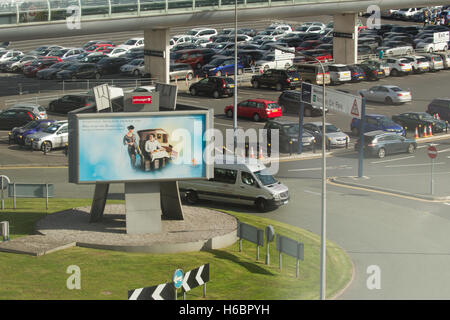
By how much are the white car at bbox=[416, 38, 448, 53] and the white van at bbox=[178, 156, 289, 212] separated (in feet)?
121

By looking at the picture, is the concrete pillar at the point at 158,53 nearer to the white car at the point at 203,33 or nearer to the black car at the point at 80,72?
the black car at the point at 80,72

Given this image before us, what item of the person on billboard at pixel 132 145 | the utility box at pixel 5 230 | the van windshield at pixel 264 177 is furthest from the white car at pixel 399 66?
the utility box at pixel 5 230

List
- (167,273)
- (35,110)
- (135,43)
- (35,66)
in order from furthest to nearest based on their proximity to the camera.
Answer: (135,43) < (35,66) < (35,110) < (167,273)

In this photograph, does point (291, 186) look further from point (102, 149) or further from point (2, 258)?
point (2, 258)

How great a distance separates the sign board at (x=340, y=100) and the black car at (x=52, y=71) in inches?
1050

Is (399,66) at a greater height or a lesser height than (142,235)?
greater

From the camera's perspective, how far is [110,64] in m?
55.4

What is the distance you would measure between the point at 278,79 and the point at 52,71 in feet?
52.4

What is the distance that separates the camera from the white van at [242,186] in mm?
26703

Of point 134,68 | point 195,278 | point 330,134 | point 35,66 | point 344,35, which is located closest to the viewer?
point 195,278

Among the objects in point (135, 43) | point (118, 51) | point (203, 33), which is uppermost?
point (203, 33)

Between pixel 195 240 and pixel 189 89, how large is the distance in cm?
2758

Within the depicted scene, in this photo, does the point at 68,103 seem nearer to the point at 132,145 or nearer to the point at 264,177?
the point at 264,177

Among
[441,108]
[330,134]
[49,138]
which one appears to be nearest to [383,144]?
[330,134]
